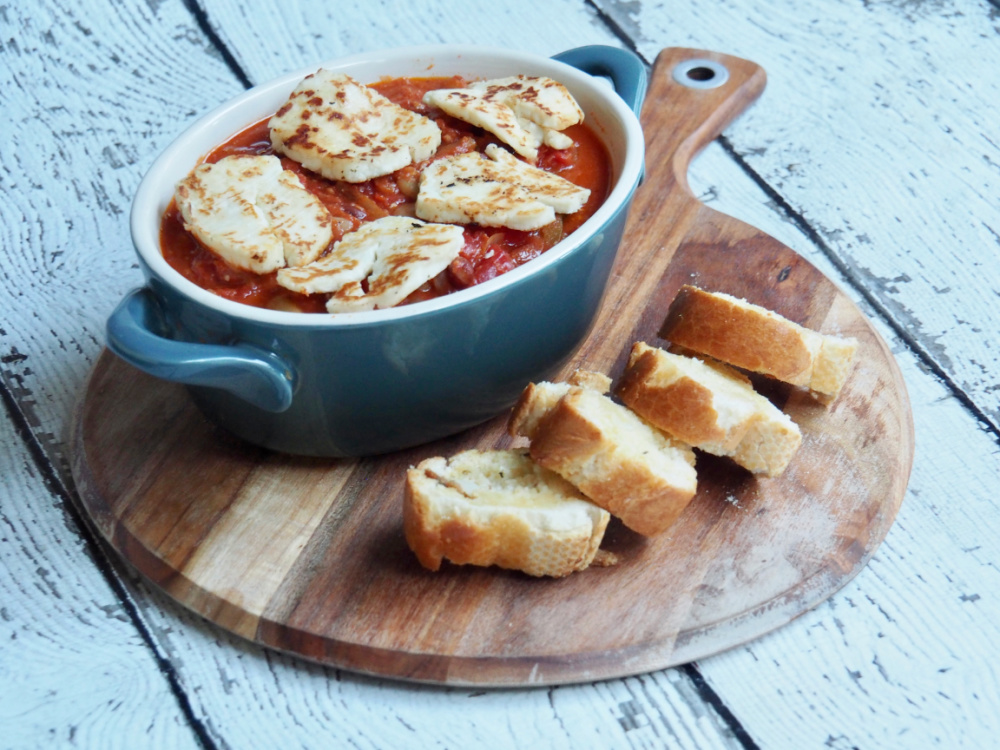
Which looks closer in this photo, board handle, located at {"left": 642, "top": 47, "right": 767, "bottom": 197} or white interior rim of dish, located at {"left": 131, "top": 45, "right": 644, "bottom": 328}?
white interior rim of dish, located at {"left": 131, "top": 45, "right": 644, "bottom": 328}

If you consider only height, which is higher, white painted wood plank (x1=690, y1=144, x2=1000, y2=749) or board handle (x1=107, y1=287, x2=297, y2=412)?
board handle (x1=107, y1=287, x2=297, y2=412)

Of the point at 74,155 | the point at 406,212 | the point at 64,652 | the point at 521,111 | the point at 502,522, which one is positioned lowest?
the point at 64,652

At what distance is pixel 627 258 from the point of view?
2814 millimetres

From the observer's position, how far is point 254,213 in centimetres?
223

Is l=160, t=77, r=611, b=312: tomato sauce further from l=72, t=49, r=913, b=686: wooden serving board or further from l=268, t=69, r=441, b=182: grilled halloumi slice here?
l=72, t=49, r=913, b=686: wooden serving board

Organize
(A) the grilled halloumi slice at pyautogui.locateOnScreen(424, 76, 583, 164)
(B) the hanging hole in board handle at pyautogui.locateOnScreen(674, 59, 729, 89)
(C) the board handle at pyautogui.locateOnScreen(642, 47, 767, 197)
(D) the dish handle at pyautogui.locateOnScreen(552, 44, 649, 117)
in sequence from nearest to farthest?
(A) the grilled halloumi slice at pyautogui.locateOnScreen(424, 76, 583, 164) → (D) the dish handle at pyautogui.locateOnScreen(552, 44, 649, 117) → (C) the board handle at pyautogui.locateOnScreen(642, 47, 767, 197) → (B) the hanging hole in board handle at pyautogui.locateOnScreen(674, 59, 729, 89)

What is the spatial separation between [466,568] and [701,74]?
1.80 meters

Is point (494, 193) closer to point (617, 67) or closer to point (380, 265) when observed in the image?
point (380, 265)

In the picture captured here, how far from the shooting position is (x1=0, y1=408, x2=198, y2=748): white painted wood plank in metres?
2.04

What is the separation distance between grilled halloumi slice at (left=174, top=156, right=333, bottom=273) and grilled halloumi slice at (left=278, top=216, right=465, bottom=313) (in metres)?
0.05

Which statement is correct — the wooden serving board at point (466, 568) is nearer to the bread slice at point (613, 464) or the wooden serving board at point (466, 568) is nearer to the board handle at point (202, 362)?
the bread slice at point (613, 464)

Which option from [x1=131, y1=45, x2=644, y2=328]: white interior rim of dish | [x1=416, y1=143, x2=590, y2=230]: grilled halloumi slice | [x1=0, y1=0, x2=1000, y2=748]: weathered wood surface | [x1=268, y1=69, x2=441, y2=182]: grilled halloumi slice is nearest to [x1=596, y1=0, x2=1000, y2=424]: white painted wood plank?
[x1=0, y1=0, x2=1000, y2=748]: weathered wood surface

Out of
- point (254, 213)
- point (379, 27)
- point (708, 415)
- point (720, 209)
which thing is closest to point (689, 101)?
point (720, 209)

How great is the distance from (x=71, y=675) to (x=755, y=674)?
47.5 inches
